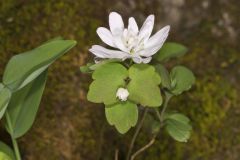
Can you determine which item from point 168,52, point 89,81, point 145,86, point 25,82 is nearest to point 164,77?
point 145,86

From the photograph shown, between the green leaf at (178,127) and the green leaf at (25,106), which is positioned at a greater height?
the green leaf at (25,106)

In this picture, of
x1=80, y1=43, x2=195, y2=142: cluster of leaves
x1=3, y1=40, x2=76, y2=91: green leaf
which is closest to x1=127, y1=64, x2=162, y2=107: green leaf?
x1=80, y1=43, x2=195, y2=142: cluster of leaves

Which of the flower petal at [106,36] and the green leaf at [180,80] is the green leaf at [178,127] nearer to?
the green leaf at [180,80]

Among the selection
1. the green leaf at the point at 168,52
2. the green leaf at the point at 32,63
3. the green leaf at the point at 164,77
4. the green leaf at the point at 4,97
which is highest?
the green leaf at the point at 32,63

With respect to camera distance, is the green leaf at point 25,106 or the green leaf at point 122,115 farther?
the green leaf at point 25,106

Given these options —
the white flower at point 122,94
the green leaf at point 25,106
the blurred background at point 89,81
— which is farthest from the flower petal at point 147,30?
the blurred background at point 89,81

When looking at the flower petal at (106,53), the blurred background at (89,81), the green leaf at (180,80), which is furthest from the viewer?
the blurred background at (89,81)

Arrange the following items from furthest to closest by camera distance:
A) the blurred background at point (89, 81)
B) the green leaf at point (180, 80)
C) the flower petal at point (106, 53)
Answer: the blurred background at point (89, 81)
the green leaf at point (180, 80)
the flower petal at point (106, 53)
